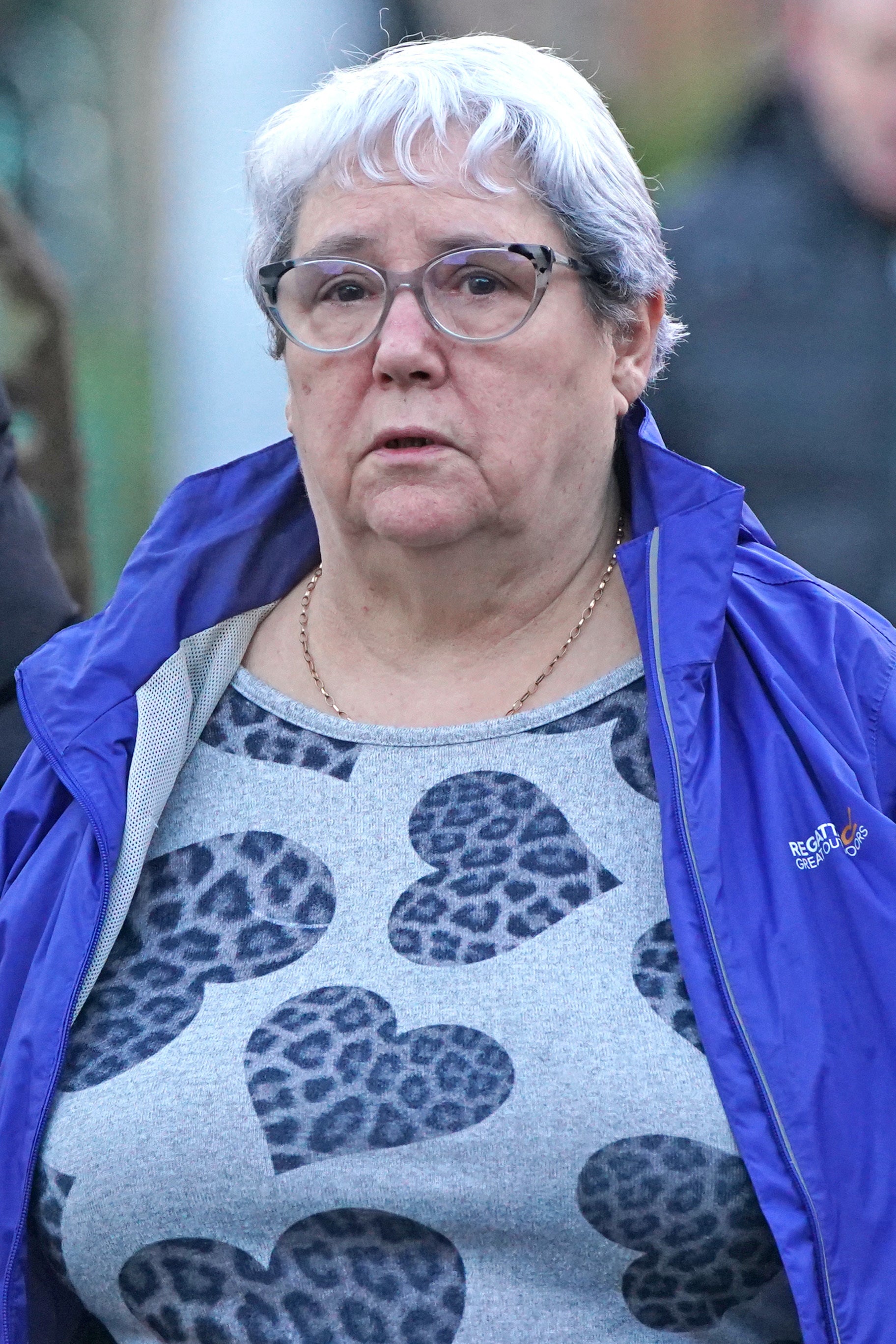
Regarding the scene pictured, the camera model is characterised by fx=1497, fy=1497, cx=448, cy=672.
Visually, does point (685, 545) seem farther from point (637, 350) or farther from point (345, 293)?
point (345, 293)

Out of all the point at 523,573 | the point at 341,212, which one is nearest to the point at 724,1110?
the point at 523,573

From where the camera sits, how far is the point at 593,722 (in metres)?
1.86

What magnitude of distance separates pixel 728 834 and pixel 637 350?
0.70 m

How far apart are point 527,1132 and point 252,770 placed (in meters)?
0.61

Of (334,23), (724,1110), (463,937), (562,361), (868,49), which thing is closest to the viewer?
(724,1110)

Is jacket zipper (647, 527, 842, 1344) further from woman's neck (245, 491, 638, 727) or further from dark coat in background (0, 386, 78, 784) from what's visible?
dark coat in background (0, 386, 78, 784)

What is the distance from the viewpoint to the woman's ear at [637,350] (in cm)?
198

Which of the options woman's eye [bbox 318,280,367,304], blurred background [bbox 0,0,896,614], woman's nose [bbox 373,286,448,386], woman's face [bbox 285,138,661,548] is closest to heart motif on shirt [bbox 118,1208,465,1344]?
woman's face [bbox 285,138,661,548]

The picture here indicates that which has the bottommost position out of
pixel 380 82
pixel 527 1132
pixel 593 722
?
pixel 527 1132

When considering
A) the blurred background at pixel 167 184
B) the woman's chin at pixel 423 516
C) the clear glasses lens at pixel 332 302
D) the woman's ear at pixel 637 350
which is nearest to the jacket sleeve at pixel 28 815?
the woman's chin at pixel 423 516

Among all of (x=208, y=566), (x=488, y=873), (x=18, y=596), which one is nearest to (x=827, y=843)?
(x=488, y=873)

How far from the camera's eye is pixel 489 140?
1.81 meters

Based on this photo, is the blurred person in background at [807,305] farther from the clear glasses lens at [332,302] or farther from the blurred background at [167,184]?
the clear glasses lens at [332,302]

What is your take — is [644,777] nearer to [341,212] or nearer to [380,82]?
[341,212]
